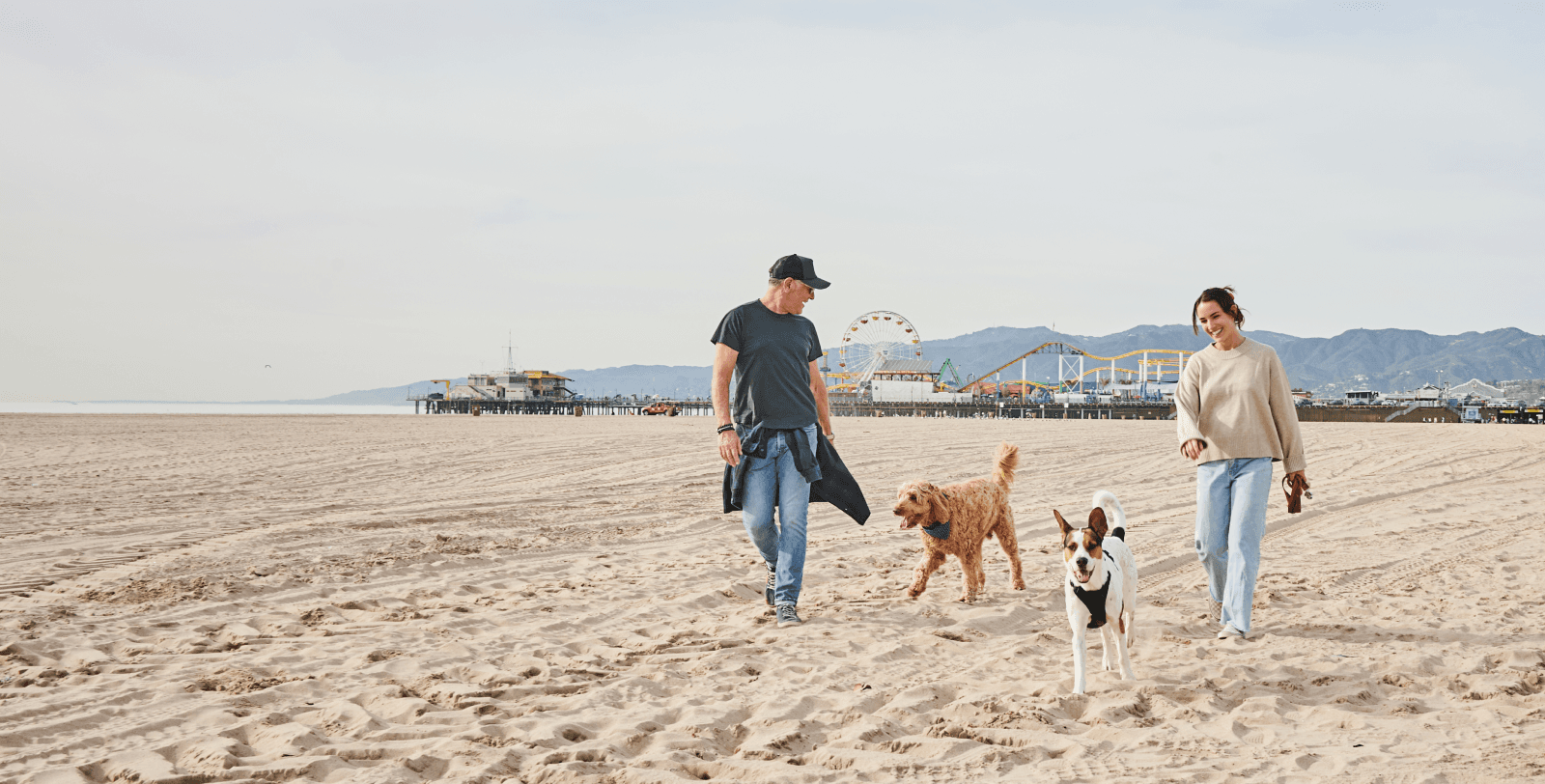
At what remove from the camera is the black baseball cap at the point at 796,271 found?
4.49 metres

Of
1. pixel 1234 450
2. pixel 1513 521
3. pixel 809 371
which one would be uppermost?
pixel 809 371

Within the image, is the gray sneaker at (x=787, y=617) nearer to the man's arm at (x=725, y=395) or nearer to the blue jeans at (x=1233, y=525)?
the man's arm at (x=725, y=395)

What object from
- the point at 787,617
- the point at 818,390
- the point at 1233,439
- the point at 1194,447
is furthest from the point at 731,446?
the point at 1233,439

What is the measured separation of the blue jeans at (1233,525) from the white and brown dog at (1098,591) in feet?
2.52

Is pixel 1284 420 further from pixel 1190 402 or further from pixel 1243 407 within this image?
pixel 1190 402

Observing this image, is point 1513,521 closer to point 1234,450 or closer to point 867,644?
point 1234,450

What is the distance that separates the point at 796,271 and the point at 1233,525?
249 centimetres

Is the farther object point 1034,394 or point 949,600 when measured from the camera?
point 1034,394

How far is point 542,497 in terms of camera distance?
1018cm

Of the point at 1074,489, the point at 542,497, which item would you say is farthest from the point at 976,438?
the point at 542,497

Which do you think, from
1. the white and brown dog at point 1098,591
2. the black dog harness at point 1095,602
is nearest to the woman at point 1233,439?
the white and brown dog at point 1098,591

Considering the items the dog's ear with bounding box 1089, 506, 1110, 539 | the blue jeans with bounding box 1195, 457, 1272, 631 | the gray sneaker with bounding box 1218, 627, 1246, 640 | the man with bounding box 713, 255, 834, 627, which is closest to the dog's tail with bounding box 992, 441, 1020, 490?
the blue jeans with bounding box 1195, 457, 1272, 631

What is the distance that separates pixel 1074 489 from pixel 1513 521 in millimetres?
4139

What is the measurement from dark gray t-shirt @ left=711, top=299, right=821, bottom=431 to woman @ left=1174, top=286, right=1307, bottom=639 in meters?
1.87
